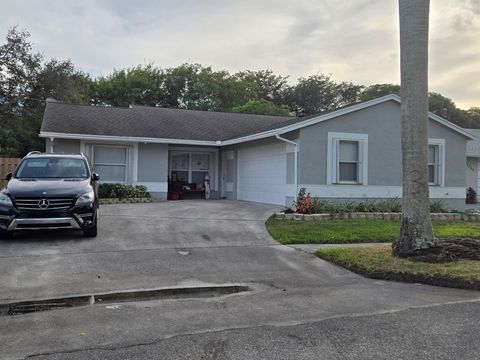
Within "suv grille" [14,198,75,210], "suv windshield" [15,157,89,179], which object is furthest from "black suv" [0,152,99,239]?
"suv windshield" [15,157,89,179]

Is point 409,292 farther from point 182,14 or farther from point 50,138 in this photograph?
point 50,138

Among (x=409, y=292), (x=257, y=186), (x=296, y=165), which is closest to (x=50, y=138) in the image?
(x=257, y=186)

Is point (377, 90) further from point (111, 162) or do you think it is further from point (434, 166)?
point (111, 162)

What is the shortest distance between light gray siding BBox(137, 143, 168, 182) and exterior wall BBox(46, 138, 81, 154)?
2.36m

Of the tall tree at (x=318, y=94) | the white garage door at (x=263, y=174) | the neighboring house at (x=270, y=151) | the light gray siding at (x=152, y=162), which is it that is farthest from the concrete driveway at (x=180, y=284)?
the tall tree at (x=318, y=94)

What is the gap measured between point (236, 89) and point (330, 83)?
14.0 m

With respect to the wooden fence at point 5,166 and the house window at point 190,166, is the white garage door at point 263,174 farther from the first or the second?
the wooden fence at point 5,166

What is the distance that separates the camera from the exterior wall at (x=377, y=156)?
15266 mm

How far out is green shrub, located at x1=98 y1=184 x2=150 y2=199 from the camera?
17094mm

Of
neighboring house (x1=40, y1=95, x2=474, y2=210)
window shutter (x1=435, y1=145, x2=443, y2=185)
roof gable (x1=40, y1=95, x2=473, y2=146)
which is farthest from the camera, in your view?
window shutter (x1=435, y1=145, x2=443, y2=185)

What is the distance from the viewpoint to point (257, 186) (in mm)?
18562

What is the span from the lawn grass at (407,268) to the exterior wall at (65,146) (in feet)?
39.2

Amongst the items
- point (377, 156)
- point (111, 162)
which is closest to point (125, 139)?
point (111, 162)

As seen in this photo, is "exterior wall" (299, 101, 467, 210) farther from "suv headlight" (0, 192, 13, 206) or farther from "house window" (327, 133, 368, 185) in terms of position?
"suv headlight" (0, 192, 13, 206)
